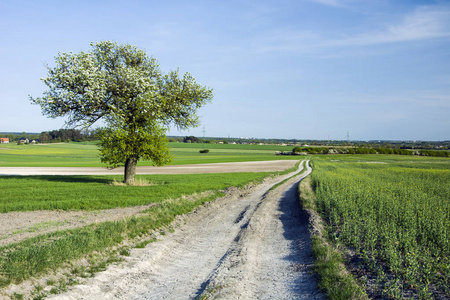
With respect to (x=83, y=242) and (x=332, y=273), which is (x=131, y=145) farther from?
(x=332, y=273)

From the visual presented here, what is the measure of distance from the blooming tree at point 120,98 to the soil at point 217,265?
1241cm

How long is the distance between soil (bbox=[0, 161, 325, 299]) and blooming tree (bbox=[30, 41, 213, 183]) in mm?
12407

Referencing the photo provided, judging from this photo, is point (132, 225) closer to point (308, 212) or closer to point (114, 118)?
point (308, 212)

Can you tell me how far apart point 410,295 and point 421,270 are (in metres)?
1.29

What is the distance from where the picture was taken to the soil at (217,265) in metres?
7.13

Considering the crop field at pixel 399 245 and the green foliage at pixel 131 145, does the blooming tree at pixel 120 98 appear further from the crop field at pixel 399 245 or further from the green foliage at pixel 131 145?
the crop field at pixel 399 245

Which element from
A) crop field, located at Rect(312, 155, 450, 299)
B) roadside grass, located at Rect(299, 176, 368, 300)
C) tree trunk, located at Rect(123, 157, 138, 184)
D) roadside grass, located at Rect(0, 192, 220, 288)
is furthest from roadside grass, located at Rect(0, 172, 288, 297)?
tree trunk, located at Rect(123, 157, 138, 184)

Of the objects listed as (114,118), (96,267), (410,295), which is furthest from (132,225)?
(114,118)

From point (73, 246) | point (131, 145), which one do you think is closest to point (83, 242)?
point (73, 246)

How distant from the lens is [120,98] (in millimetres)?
26172

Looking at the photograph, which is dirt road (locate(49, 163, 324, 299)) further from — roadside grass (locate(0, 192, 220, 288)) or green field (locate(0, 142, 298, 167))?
green field (locate(0, 142, 298, 167))

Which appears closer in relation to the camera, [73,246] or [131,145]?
[73,246]

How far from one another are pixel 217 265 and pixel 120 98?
20.7m

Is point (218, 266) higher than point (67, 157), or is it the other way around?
point (67, 157)
